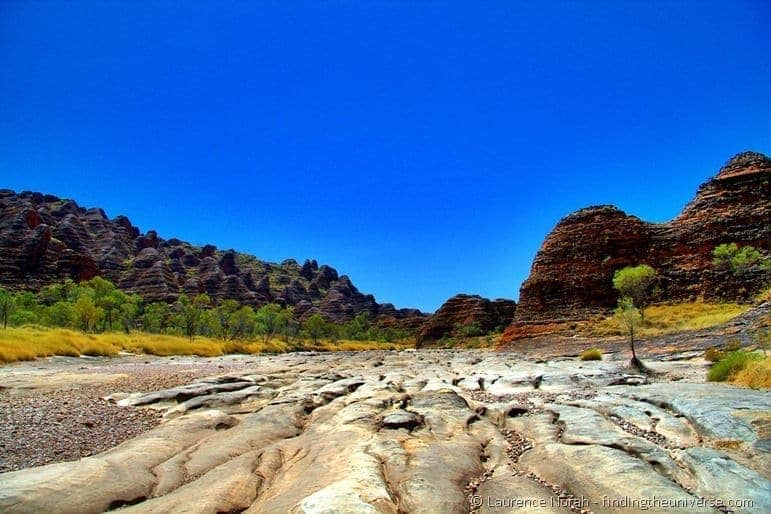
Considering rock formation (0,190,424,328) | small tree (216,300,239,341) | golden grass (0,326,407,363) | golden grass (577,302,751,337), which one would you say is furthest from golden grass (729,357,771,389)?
rock formation (0,190,424,328)

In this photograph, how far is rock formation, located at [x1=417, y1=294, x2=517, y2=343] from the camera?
15438 centimetres

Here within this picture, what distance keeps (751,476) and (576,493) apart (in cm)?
257

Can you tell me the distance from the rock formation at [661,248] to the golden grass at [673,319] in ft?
14.1

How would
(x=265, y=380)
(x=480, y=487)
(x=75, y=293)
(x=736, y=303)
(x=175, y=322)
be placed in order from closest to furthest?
(x=480, y=487)
(x=265, y=380)
(x=736, y=303)
(x=75, y=293)
(x=175, y=322)

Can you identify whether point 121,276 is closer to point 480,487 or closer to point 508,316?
point 508,316

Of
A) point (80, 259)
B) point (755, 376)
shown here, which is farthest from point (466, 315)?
point (755, 376)

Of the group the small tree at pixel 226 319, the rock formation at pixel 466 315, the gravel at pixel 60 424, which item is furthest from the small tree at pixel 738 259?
the rock formation at pixel 466 315

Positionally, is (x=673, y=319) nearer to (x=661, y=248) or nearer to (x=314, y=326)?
(x=661, y=248)

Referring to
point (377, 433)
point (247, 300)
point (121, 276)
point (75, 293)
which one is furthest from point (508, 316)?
point (377, 433)

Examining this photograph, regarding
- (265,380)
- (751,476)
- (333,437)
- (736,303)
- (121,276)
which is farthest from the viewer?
(121,276)

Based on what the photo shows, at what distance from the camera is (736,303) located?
50469 mm

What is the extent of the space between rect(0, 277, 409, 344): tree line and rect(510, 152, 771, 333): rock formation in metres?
56.0

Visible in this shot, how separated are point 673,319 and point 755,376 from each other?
1564 inches

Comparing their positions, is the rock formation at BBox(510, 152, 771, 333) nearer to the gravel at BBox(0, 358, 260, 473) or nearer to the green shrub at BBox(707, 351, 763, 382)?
the green shrub at BBox(707, 351, 763, 382)
